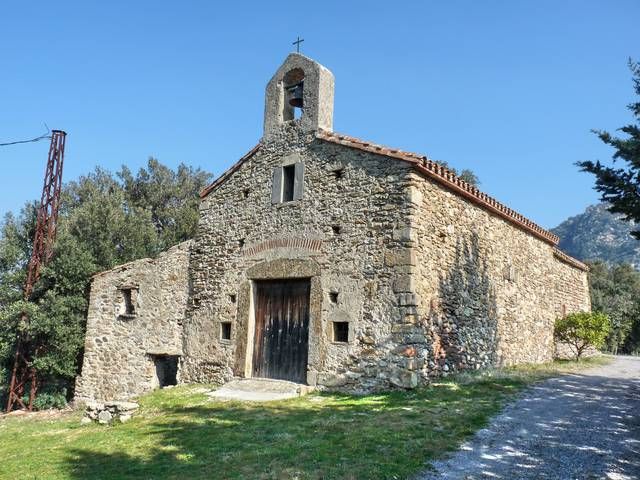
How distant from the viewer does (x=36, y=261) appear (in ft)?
52.7

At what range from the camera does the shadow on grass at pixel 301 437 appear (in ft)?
18.8

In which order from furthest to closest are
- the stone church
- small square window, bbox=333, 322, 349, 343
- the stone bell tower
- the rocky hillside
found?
the rocky hillside, the stone bell tower, small square window, bbox=333, 322, 349, 343, the stone church

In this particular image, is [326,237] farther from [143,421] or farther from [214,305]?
[143,421]

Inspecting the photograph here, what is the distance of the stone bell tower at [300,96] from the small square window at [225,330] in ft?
15.5

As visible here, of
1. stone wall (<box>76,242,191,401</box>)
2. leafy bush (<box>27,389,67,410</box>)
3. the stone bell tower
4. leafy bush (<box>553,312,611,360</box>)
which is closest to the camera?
the stone bell tower

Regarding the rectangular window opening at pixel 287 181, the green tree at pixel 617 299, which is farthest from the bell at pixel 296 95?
the green tree at pixel 617 299

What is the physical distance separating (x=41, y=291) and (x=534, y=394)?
14.6 m

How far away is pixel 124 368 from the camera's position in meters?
13.8

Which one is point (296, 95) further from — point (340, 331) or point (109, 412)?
point (109, 412)

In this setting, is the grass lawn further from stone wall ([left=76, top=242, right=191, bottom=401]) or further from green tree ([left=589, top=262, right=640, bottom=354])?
green tree ([left=589, top=262, right=640, bottom=354])

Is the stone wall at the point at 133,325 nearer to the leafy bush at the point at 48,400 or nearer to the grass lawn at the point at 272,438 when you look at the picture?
the leafy bush at the point at 48,400

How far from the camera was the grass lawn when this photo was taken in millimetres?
5812

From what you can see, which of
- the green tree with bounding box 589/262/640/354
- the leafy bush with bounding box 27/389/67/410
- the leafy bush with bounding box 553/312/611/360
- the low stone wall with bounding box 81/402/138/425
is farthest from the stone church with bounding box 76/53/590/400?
the green tree with bounding box 589/262/640/354

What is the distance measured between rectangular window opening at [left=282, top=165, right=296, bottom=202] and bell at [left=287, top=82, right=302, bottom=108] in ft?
5.83
